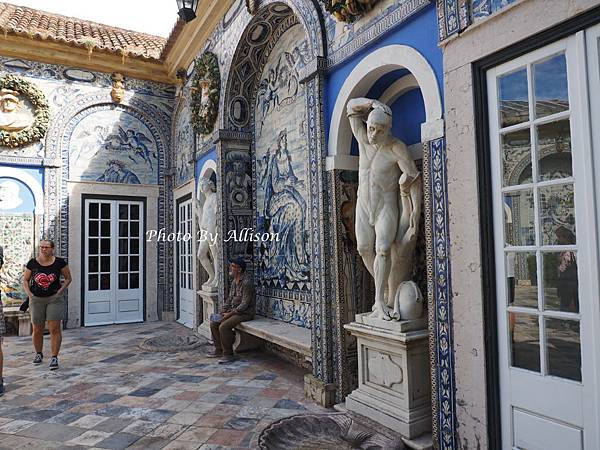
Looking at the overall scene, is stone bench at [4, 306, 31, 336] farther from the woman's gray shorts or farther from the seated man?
the seated man

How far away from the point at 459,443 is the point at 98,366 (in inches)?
172

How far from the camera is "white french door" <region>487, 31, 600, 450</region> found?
2.12 metres

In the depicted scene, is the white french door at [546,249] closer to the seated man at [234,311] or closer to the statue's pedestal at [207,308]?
the seated man at [234,311]

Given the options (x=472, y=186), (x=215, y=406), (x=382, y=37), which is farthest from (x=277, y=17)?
(x=215, y=406)

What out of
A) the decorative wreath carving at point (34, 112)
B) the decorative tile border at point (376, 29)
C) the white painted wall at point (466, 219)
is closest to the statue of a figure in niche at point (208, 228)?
the decorative tile border at point (376, 29)

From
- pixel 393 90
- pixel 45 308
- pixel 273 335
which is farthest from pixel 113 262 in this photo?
pixel 393 90

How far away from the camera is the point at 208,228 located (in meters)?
6.74

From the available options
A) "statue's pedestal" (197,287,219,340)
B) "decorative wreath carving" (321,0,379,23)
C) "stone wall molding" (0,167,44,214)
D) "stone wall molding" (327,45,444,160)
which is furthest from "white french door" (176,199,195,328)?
"decorative wreath carving" (321,0,379,23)

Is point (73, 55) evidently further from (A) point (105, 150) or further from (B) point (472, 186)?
(B) point (472, 186)

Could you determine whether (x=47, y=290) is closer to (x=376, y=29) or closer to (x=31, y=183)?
(x=31, y=183)

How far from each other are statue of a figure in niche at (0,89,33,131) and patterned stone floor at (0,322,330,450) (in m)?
4.11

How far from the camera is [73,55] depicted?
8.62 metres

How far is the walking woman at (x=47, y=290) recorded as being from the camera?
17.3 feet

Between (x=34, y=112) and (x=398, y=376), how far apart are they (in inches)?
319
